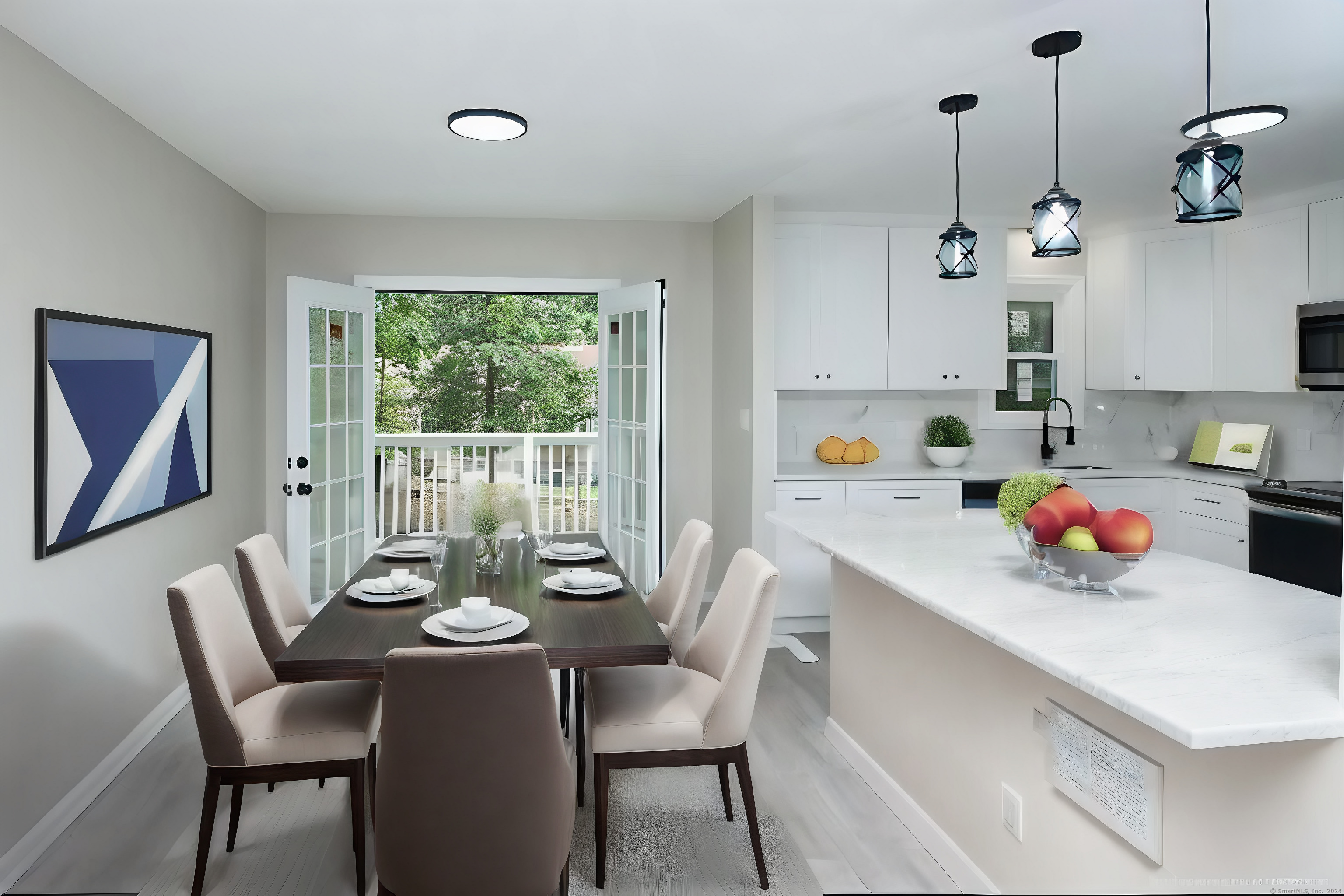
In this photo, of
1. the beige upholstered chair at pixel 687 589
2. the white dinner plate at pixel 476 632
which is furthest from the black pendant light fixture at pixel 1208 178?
the white dinner plate at pixel 476 632

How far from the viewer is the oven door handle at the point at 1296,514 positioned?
385 cm

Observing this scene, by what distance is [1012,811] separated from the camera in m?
2.04

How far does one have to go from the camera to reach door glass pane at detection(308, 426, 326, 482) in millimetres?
4508

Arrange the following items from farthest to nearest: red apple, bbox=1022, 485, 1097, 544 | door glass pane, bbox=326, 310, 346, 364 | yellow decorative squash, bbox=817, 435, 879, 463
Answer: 1. yellow decorative squash, bbox=817, 435, 879, 463
2. door glass pane, bbox=326, 310, 346, 364
3. red apple, bbox=1022, 485, 1097, 544

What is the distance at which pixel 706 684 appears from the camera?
2.55 meters

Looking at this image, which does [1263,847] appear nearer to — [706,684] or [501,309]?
[706,684]

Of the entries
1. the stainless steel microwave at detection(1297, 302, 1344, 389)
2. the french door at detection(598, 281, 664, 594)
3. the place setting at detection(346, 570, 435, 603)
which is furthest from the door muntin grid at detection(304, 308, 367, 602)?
the stainless steel microwave at detection(1297, 302, 1344, 389)

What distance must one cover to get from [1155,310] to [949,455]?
1.47 m

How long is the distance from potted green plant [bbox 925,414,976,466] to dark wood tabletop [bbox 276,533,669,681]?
2859 millimetres

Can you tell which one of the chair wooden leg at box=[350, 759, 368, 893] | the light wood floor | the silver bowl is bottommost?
the light wood floor

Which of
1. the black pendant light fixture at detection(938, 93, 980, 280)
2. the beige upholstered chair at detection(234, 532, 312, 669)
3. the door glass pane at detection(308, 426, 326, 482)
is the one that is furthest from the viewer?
the door glass pane at detection(308, 426, 326, 482)

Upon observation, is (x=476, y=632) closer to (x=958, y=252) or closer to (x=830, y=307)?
(x=958, y=252)

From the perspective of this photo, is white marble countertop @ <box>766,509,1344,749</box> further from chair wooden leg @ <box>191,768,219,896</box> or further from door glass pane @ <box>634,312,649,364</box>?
door glass pane @ <box>634,312,649,364</box>

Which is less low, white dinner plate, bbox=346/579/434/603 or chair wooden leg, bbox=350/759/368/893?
white dinner plate, bbox=346/579/434/603
